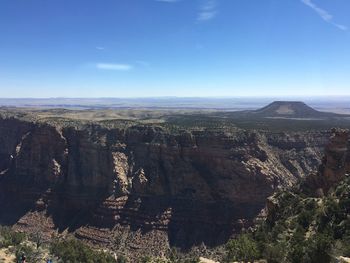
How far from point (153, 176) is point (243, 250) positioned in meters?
52.9

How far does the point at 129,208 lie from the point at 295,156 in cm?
3681

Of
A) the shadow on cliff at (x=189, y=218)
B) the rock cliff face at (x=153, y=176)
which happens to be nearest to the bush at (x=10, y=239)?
the rock cliff face at (x=153, y=176)

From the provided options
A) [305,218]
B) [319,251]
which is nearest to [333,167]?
[305,218]

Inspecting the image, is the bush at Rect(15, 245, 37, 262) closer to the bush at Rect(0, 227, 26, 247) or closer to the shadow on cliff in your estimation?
the bush at Rect(0, 227, 26, 247)

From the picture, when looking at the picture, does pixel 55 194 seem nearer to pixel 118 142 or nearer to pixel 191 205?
pixel 118 142

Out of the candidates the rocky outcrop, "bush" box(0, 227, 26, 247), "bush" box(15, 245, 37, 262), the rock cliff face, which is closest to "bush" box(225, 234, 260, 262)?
the rocky outcrop

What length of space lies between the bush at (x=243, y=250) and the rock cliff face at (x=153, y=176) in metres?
34.8

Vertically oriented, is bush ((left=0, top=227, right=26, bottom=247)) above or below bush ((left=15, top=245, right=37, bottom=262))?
below

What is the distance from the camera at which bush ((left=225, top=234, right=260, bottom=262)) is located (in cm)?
4125

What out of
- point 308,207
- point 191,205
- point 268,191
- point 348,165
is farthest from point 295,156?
point 308,207

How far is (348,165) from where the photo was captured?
53406 mm

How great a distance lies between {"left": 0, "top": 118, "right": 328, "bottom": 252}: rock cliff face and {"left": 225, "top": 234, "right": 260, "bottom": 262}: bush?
34.8m

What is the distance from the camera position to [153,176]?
9425cm

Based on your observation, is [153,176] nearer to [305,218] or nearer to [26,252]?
[26,252]
